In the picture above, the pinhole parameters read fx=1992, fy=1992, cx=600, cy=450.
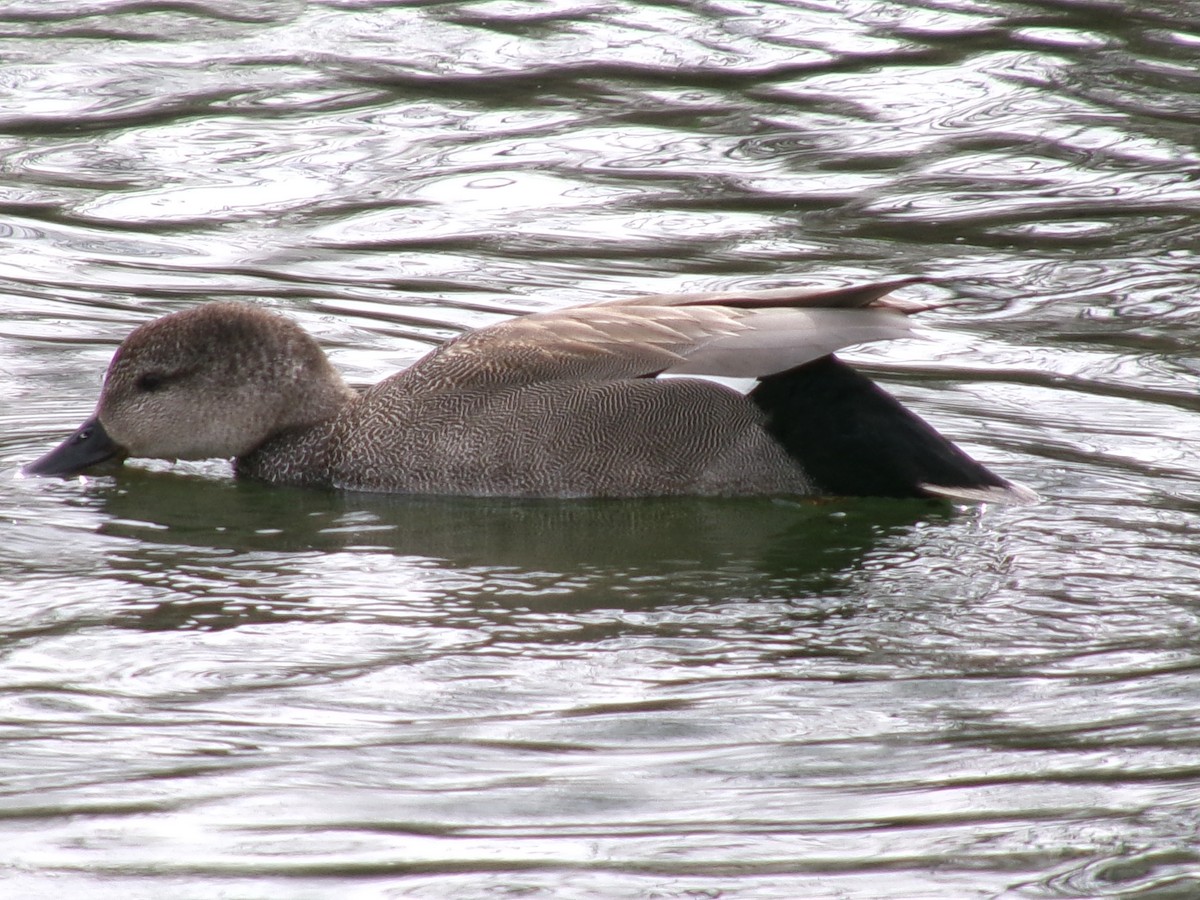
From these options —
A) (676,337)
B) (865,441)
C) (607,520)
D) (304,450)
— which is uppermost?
(676,337)

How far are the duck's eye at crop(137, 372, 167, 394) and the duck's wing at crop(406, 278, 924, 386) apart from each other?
2.63 ft

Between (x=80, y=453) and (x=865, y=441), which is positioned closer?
(x=865, y=441)

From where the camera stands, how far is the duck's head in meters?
6.18

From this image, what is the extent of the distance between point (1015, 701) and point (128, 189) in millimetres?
6093

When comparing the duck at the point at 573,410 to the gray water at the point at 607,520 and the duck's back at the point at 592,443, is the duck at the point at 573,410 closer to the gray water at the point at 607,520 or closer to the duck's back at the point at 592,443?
the duck's back at the point at 592,443

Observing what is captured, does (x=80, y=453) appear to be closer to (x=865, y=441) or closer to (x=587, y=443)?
(x=587, y=443)

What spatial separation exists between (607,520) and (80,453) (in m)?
1.69

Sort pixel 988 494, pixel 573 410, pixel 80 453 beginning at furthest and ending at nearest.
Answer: pixel 80 453 < pixel 573 410 < pixel 988 494

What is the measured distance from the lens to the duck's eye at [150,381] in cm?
619

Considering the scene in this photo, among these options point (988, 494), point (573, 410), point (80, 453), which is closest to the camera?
point (988, 494)

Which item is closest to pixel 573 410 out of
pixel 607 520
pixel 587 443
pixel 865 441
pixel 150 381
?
pixel 587 443

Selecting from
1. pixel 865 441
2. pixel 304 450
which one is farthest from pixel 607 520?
pixel 304 450

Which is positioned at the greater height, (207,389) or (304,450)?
(207,389)

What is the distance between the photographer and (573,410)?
5789mm
